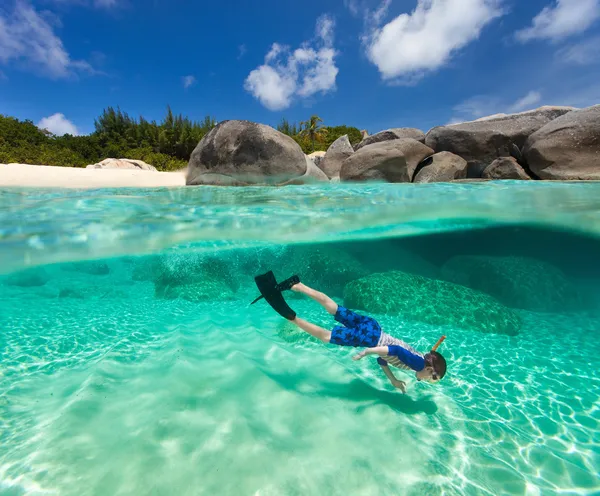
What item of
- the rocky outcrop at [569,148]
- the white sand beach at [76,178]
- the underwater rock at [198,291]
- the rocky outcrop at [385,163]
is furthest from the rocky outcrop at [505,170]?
the white sand beach at [76,178]

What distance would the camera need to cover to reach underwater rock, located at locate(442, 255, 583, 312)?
27.5 feet

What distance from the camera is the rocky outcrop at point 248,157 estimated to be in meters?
10.8

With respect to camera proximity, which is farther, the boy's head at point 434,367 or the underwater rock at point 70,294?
the underwater rock at point 70,294

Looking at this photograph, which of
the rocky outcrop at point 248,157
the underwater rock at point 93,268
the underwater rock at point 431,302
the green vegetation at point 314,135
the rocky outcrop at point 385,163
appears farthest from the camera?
the green vegetation at point 314,135

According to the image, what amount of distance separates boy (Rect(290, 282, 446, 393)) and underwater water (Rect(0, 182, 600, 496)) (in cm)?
59

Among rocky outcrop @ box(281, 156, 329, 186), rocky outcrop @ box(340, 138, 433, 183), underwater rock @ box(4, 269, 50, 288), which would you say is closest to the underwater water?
underwater rock @ box(4, 269, 50, 288)

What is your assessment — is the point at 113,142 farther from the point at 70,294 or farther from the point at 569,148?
the point at 569,148

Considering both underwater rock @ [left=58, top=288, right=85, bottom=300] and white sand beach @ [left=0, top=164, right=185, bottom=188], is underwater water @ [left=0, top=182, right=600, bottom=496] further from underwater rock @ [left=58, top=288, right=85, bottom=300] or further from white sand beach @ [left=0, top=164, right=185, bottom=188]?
white sand beach @ [left=0, top=164, right=185, bottom=188]

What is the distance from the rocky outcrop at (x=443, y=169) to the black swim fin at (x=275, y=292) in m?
9.41

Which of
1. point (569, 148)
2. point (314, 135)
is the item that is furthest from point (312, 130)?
point (569, 148)

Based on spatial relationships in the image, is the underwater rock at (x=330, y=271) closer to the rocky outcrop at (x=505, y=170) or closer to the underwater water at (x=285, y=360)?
the underwater water at (x=285, y=360)

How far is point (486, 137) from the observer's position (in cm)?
1249

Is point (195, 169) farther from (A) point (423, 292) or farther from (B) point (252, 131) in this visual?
(A) point (423, 292)

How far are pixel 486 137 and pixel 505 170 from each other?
2.13 m
